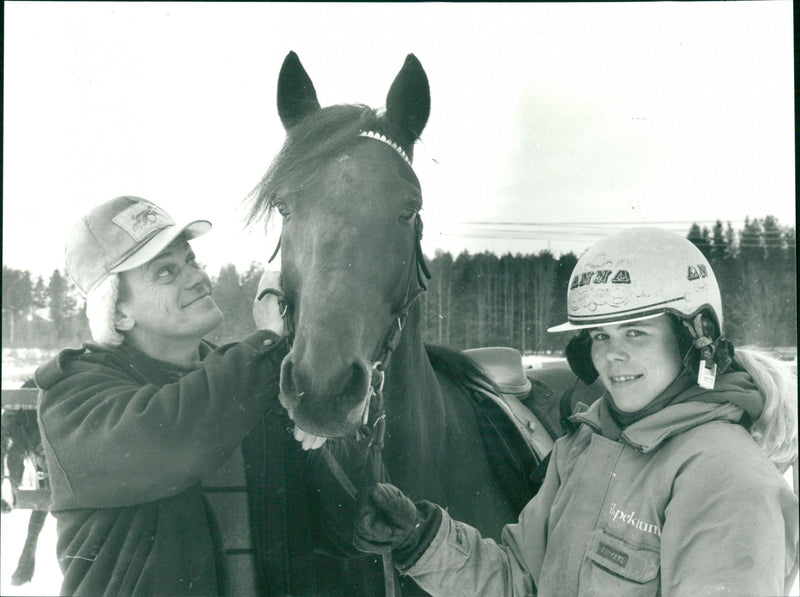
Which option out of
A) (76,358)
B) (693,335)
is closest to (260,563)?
(76,358)

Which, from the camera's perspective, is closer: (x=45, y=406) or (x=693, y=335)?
(x=693, y=335)

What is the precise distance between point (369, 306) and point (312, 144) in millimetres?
606

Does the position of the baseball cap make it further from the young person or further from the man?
the young person

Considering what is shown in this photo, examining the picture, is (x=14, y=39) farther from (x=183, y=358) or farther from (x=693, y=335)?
(x=693, y=335)

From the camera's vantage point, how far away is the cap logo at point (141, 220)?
2146 millimetres

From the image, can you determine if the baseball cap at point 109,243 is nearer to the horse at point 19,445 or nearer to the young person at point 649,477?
the young person at point 649,477

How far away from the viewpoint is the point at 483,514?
7.83 feet

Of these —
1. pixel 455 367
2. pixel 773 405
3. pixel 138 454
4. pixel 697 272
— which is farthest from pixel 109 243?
pixel 773 405

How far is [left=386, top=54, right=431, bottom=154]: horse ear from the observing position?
221 centimetres

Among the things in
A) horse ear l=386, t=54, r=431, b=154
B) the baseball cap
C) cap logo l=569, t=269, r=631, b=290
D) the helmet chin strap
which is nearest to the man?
the baseball cap

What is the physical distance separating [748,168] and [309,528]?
224 cm

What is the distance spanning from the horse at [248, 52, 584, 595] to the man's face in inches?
13.1

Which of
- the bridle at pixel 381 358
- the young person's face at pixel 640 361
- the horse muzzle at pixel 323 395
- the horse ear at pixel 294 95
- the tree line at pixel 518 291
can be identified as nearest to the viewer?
the horse muzzle at pixel 323 395

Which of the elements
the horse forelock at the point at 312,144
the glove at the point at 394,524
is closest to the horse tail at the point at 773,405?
the glove at the point at 394,524
